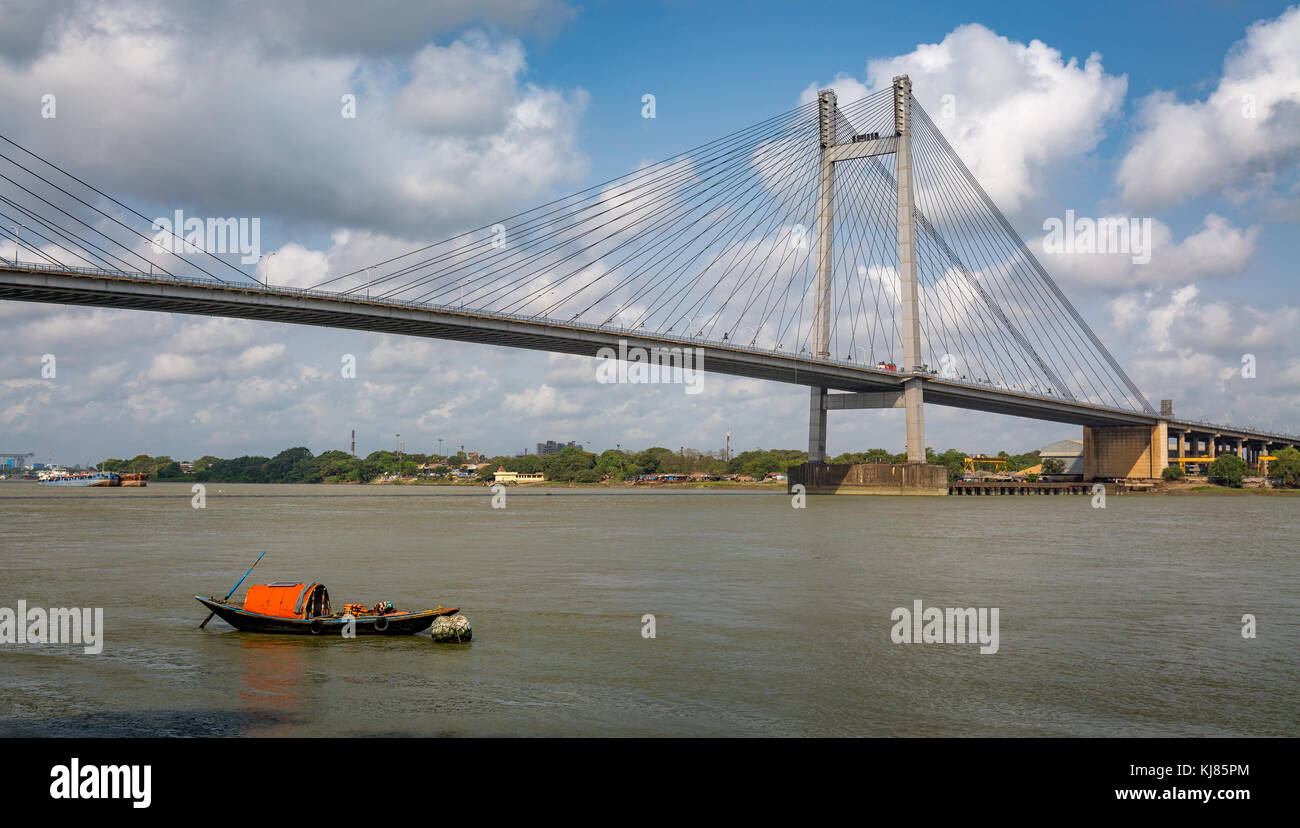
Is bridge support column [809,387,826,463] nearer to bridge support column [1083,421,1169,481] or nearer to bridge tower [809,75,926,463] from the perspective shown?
bridge tower [809,75,926,463]

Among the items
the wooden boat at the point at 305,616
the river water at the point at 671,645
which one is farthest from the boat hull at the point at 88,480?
the wooden boat at the point at 305,616

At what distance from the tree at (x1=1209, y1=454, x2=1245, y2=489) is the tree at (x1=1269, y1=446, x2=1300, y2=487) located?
14.4 ft

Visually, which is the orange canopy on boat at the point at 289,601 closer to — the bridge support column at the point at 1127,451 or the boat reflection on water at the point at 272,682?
the boat reflection on water at the point at 272,682

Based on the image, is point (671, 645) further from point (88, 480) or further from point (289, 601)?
point (88, 480)

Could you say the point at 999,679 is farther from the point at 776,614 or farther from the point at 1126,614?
the point at 1126,614

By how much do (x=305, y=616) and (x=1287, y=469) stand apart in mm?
133011

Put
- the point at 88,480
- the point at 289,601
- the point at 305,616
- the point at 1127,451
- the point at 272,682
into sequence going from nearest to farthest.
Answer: the point at 272,682 → the point at 305,616 → the point at 289,601 → the point at 1127,451 → the point at 88,480

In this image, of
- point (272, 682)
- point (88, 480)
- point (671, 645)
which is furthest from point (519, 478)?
point (272, 682)

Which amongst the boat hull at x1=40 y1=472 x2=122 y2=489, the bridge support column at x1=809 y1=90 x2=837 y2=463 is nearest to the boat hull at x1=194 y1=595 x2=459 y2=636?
the bridge support column at x1=809 y1=90 x2=837 y2=463

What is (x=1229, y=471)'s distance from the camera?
118 metres

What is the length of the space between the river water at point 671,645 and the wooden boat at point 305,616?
13.8 inches

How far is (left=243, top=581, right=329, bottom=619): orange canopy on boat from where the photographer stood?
17.1 metres

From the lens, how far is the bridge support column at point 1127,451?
4417 inches
